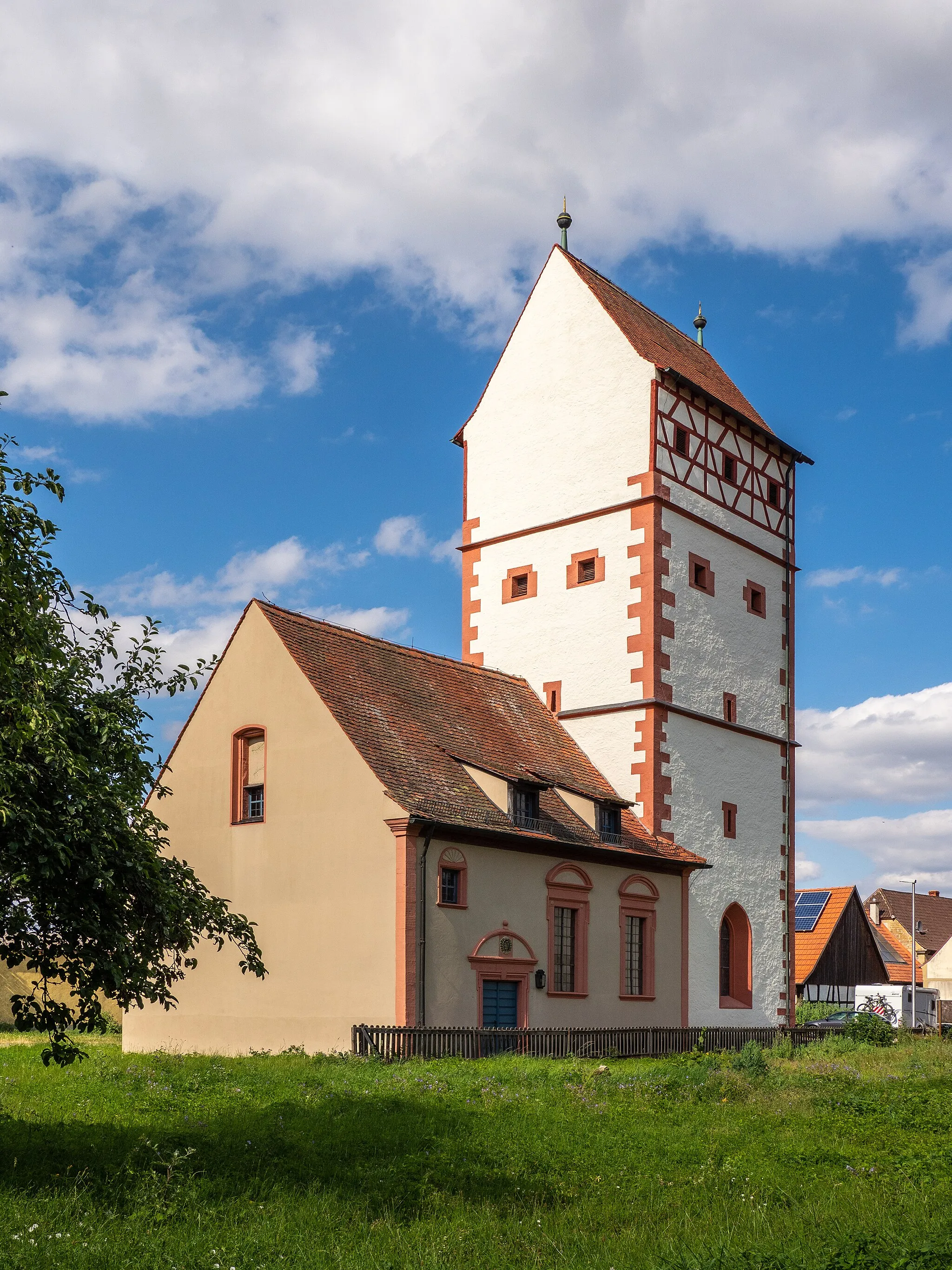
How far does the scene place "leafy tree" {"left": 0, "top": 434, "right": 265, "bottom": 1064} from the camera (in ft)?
38.2

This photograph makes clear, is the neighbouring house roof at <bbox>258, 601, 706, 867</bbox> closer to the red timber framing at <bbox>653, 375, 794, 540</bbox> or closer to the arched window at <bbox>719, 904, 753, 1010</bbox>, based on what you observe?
the arched window at <bbox>719, 904, 753, 1010</bbox>

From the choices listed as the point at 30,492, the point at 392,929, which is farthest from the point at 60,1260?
the point at 392,929

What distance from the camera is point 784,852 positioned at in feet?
125

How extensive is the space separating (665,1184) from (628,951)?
1739 cm

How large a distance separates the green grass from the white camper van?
96.7 ft

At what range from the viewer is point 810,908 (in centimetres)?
5731

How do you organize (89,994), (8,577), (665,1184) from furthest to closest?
(665,1184) < (89,994) < (8,577)

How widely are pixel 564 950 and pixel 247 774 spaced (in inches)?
311

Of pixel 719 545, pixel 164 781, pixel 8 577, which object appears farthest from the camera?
pixel 719 545

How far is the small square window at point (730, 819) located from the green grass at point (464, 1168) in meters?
13.6

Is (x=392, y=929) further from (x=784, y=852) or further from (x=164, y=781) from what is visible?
(x=784, y=852)

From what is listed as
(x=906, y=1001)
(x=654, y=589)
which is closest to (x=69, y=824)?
(x=654, y=589)

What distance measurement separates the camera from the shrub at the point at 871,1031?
1345 inches

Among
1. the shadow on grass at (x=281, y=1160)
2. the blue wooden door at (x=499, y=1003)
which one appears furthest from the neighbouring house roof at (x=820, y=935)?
the shadow on grass at (x=281, y=1160)
